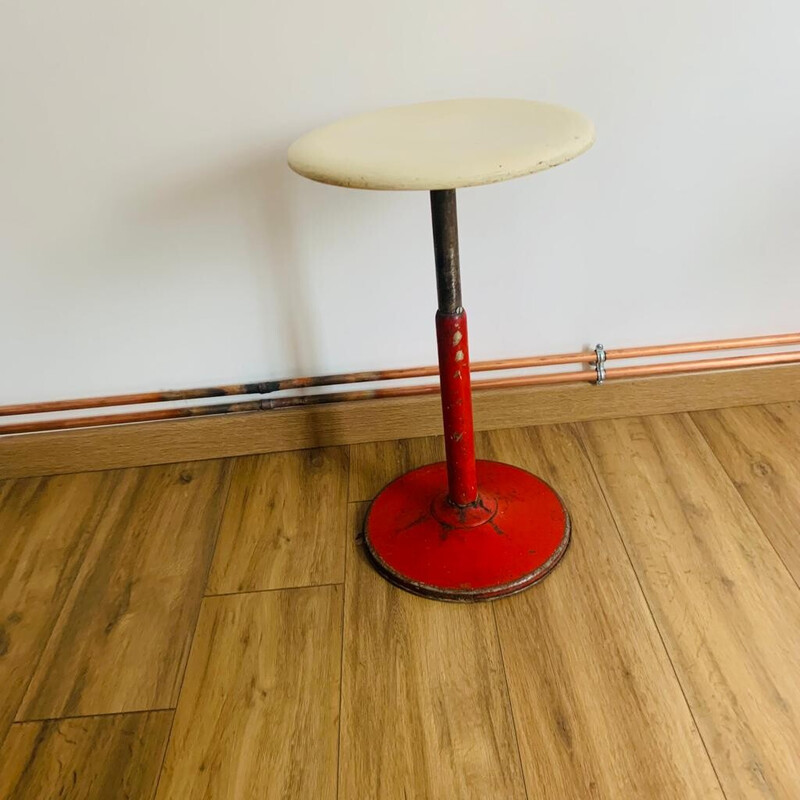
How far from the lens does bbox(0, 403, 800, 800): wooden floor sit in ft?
3.94

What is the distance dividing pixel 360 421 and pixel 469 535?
0.49 meters

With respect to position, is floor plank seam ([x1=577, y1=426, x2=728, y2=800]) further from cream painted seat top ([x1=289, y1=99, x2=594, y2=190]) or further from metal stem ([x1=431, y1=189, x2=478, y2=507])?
cream painted seat top ([x1=289, y1=99, x2=594, y2=190])

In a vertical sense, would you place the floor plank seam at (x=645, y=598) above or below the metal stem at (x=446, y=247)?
below

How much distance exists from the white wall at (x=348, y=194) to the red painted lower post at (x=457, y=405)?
15.0 inches

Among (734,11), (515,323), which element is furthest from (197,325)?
(734,11)

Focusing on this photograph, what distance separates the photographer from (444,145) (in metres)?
1.15

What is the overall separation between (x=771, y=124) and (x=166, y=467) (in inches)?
63.4

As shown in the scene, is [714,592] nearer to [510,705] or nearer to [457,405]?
[510,705]

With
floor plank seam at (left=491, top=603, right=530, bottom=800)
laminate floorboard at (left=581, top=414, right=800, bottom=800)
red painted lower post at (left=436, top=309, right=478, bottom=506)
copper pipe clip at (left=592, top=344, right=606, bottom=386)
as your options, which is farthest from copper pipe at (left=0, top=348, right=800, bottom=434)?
floor plank seam at (left=491, top=603, right=530, bottom=800)

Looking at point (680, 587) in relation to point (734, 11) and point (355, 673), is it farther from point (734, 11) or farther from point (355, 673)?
point (734, 11)

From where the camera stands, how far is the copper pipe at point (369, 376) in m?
1.86

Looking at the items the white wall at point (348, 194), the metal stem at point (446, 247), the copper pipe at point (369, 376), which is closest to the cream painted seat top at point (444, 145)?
the metal stem at point (446, 247)

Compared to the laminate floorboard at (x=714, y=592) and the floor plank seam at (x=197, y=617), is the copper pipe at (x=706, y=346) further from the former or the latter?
the floor plank seam at (x=197, y=617)

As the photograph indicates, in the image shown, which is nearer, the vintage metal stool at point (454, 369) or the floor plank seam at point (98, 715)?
the vintage metal stool at point (454, 369)
